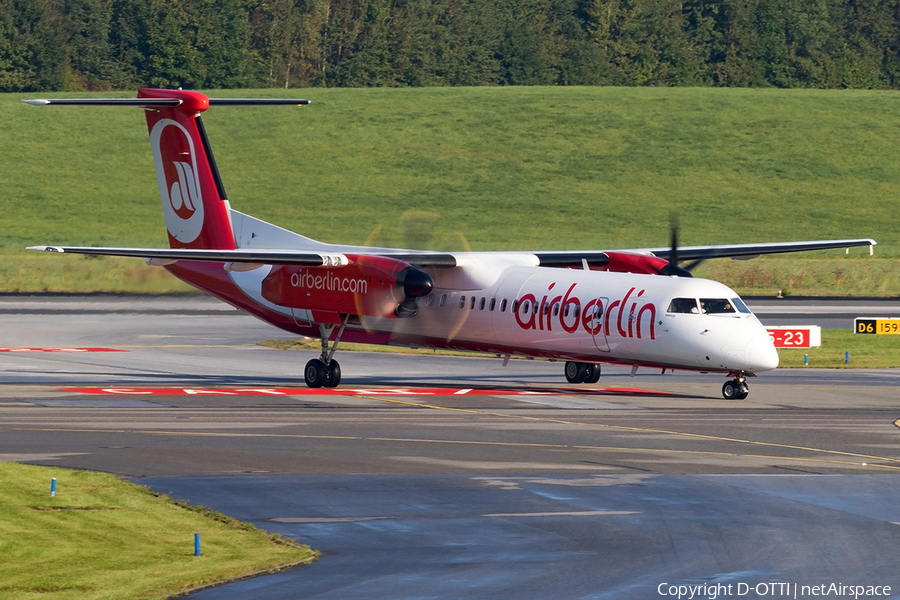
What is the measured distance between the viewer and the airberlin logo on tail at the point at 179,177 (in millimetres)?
36469

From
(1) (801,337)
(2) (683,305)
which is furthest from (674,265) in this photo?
(1) (801,337)

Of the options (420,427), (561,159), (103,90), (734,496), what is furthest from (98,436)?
(103,90)

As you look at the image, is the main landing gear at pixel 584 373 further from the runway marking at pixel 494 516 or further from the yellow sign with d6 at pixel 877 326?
the runway marking at pixel 494 516

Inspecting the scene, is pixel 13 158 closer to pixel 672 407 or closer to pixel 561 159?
pixel 561 159

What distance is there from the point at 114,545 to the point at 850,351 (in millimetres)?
32449

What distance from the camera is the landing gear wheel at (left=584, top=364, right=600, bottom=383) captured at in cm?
3419

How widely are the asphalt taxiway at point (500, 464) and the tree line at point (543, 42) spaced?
333 ft

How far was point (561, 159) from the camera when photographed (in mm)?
105062

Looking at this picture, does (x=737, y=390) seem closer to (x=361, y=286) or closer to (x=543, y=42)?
(x=361, y=286)

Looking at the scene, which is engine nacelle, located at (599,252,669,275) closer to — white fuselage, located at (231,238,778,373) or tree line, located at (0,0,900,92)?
white fuselage, located at (231,238,778,373)

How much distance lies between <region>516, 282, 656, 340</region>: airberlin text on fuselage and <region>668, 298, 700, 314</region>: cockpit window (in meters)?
0.44

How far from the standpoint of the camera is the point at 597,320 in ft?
101

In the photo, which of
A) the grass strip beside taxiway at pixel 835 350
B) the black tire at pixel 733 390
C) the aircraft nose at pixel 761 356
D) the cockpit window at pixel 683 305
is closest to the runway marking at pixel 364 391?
the black tire at pixel 733 390

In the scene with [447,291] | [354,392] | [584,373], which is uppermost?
[447,291]
